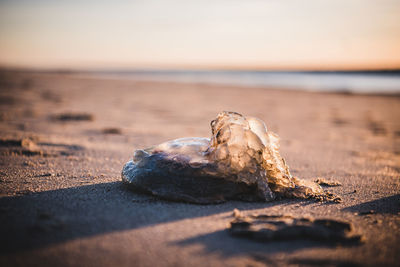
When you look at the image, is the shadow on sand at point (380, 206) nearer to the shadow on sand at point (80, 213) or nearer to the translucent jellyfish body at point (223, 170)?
the translucent jellyfish body at point (223, 170)

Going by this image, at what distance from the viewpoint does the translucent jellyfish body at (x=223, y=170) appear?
198 centimetres

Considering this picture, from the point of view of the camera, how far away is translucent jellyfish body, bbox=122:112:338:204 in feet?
6.50

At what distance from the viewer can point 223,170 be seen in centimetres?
198

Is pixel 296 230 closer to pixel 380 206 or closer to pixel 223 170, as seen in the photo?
pixel 223 170

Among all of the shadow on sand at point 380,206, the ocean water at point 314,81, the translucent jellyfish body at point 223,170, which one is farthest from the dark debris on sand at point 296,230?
the ocean water at point 314,81

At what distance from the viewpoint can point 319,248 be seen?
1483 millimetres

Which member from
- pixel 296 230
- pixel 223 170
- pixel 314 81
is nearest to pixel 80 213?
pixel 223 170

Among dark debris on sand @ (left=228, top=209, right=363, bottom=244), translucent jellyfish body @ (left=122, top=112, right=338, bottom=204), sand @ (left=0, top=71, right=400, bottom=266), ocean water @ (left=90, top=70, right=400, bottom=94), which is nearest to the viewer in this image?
sand @ (left=0, top=71, right=400, bottom=266)

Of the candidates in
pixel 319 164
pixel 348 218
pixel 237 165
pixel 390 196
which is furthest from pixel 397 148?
pixel 237 165

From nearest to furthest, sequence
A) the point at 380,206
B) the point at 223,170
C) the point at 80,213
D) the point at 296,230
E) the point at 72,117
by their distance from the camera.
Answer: the point at 296,230
the point at 80,213
the point at 223,170
the point at 380,206
the point at 72,117

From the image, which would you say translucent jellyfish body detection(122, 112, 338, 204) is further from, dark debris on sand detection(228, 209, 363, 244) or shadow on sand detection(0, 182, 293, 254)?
dark debris on sand detection(228, 209, 363, 244)

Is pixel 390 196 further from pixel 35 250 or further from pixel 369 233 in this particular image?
pixel 35 250

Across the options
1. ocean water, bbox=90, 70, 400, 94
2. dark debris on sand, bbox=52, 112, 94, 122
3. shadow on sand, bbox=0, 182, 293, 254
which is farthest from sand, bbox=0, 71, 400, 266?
ocean water, bbox=90, 70, 400, 94

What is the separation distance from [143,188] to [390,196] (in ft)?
6.41
